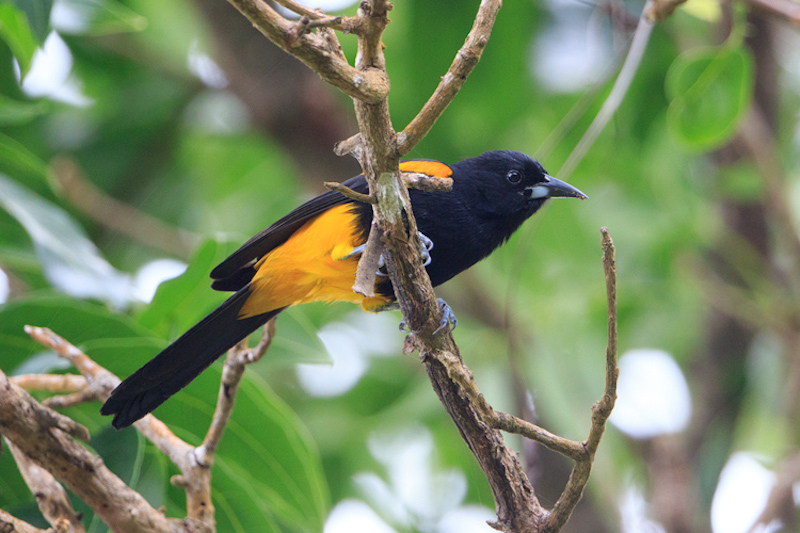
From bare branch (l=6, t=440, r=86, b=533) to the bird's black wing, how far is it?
101cm

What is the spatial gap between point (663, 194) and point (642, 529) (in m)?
2.30

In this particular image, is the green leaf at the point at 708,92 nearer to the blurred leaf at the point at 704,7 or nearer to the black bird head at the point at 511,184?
the blurred leaf at the point at 704,7

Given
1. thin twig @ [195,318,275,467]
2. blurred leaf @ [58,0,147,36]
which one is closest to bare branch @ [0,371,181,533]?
thin twig @ [195,318,275,467]

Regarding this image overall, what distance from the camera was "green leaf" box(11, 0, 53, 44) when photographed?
112 inches

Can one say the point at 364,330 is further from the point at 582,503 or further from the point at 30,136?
the point at 30,136

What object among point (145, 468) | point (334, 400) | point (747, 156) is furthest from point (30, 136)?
point (747, 156)

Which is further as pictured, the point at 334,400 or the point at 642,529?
the point at 334,400

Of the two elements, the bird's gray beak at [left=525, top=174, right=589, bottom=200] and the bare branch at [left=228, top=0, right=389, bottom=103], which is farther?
the bird's gray beak at [left=525, top=174, right=589, bottom=200]

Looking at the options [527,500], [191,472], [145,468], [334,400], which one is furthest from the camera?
[334,400]

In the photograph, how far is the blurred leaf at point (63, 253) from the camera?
316cm

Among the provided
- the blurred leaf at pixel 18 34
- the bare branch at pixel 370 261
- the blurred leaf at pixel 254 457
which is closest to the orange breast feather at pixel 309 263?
the blurred leaf at pixel 254 457

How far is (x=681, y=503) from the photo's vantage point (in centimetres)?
509

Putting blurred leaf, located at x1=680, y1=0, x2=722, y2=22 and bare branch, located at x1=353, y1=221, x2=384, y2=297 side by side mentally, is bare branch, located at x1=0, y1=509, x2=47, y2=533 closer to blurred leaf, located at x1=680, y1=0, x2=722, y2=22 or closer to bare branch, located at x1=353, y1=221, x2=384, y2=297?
bare branch, located at x1=353, y1=221, x2=384, y2=297

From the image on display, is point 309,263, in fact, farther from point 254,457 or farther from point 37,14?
point 37,14
